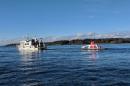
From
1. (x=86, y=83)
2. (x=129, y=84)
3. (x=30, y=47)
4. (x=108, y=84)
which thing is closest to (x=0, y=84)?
(x=86, y=83)

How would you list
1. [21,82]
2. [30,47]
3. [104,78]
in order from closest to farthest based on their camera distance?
[21,82], [104,78], [30,47]

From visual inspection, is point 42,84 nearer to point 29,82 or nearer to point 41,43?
point 29,82

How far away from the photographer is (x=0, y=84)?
35062mm

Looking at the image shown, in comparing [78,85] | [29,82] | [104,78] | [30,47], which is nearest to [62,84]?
[78,85]

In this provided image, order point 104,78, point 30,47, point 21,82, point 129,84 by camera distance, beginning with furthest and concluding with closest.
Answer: point 30,47 < point 104,78 < point 21,82 < point 129,84

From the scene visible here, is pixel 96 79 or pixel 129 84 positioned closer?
pixel 129 84

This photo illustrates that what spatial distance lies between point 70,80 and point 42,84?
4405mm

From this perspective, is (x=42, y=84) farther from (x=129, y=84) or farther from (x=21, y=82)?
(x=129, y=84)

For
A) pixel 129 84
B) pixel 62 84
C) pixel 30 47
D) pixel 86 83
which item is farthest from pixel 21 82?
pixel 30 47

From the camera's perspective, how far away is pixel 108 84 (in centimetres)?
3434

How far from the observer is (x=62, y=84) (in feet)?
115

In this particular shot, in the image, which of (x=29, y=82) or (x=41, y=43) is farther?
(x=41, y=43)

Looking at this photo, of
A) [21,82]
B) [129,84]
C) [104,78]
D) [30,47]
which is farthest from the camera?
[30,47]

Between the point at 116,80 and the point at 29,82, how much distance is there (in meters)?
10.1
